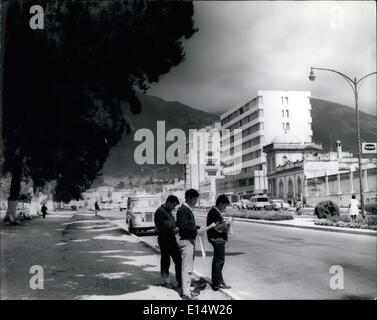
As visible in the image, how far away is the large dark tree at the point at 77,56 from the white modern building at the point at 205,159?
120 m

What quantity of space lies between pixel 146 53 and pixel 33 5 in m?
4.73

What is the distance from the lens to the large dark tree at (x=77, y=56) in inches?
471

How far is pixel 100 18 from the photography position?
14.7 meters

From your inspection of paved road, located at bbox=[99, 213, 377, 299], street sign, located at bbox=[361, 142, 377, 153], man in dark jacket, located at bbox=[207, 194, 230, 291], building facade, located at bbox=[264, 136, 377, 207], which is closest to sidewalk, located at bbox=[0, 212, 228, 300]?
man in dark jacket, located at bbox=[207, 194, 230, 291]

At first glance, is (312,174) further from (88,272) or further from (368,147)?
(88,272)

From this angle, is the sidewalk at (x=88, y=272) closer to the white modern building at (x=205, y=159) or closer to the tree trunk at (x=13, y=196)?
the tree trunk at (x=13, y=196)

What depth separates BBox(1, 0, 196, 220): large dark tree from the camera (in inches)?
471

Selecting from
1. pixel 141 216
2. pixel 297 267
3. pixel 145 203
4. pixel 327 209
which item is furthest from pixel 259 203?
pixel 297 267

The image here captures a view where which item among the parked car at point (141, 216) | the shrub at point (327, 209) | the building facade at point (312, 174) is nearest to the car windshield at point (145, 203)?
the parked car at point (141, 216)

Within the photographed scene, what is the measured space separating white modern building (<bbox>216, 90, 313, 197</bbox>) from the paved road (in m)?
86.4

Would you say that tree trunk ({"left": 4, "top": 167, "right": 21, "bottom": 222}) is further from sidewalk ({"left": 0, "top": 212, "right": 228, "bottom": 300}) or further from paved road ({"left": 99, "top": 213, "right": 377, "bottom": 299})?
paved road ({"left": 99, "top": 213, "right": 377, "bottom": 299})

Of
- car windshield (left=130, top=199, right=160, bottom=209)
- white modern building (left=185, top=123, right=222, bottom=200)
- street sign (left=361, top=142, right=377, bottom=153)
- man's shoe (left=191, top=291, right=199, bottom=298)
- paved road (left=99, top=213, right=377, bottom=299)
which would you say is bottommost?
paved road (left=99, top=213, right=377, bottom=299)
